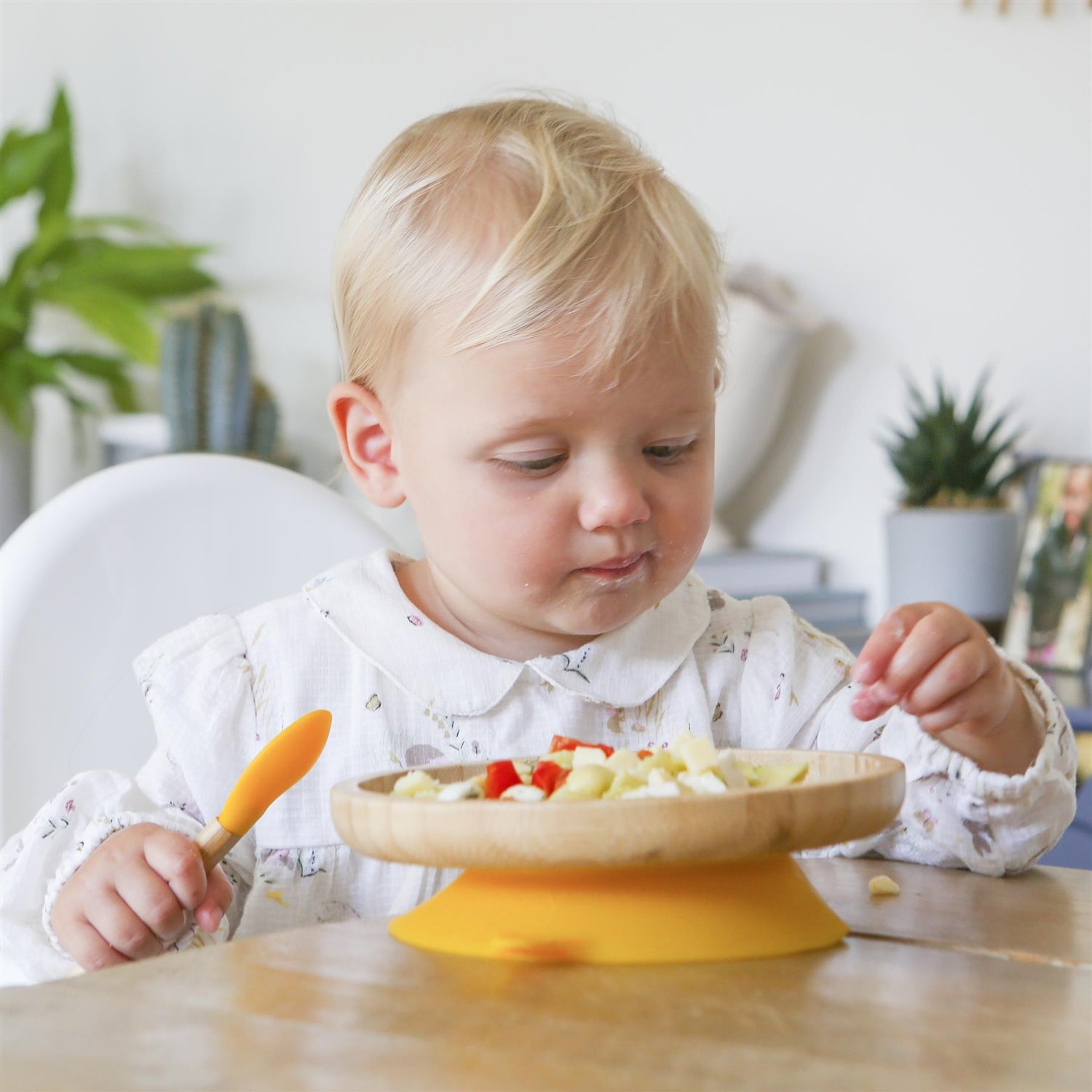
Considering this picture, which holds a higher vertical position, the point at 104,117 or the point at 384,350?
the point at 104,117

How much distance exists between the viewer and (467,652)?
2.90ft

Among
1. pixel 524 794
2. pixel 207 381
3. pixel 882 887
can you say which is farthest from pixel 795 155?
pixel 524 794

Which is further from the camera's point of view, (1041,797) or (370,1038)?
(1041,797)

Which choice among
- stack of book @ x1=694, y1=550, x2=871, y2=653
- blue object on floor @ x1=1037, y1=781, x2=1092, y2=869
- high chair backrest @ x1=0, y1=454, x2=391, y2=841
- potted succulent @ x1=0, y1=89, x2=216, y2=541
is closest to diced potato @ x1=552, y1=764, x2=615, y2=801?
high chair backrest @ x1=0, y1=454, x2=391, y2=841

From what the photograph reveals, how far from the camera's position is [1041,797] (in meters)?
0.73

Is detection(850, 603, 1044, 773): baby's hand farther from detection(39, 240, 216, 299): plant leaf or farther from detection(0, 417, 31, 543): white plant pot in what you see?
detection(0, 417, 31, 543): white plant pot

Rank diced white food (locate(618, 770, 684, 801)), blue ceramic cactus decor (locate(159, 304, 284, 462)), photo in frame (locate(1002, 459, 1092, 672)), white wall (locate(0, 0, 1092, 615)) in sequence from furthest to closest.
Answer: blue ceramic cactus decor (locate(159, 304, 284, 462)) → white wall (locate(0, 0, 1092, 615)) → photo in frame (locate(1002, 459, 1092, 672)) → diced white food (locate(618, 770, 684, 801))

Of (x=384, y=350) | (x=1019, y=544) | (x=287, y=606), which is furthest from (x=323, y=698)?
(x=1019, y=544)

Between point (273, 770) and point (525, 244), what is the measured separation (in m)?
0.35

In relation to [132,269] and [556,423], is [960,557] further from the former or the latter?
[132,269]

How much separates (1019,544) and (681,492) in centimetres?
131

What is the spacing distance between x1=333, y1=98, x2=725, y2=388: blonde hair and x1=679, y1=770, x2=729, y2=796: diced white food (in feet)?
1.00

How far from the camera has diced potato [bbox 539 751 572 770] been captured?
578 millimetres

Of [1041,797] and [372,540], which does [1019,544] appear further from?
[1041,797]
